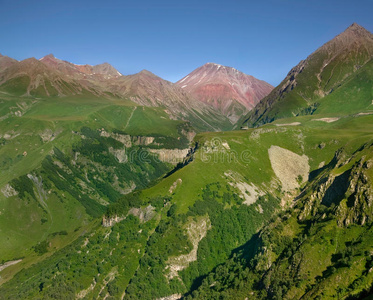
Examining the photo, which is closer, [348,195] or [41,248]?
[348,195]

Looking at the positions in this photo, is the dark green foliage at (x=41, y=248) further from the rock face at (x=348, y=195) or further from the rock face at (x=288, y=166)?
the rock face at (x=348, y=195)

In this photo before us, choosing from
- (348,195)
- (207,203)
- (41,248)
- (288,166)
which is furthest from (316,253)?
(41,248)

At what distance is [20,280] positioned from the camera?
141250 mm

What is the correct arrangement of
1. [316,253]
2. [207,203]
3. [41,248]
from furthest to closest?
[41,248]
[207,203]
[316,253]

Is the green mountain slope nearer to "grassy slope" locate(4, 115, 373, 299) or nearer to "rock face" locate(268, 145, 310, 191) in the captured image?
"grassy slope" locate(4, 115, 373, 299)

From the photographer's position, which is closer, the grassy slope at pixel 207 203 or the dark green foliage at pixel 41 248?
the grassy slope at pixel 207 203

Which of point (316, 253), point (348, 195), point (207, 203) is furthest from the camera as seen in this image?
point (207, 203)

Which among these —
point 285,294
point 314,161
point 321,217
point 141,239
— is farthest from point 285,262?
point 314,161

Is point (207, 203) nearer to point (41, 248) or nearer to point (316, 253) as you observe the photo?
point (316, 253)

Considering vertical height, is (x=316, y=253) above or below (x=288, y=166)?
below

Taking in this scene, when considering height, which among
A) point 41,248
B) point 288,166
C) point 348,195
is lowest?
point 348,195

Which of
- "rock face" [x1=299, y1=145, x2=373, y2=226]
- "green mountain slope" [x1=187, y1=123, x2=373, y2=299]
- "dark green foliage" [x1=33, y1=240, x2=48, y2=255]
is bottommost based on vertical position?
"green mountain slope" [x1=187, y1=123, x2=373, y2=299]

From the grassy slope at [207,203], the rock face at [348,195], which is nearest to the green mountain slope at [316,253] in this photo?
the rock face at [348,195]

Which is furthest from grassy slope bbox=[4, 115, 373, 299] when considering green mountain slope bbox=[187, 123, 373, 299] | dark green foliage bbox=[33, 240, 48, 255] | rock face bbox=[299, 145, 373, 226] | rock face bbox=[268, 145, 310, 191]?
dark green foliage bbox=[33, 240, 48, 255]
